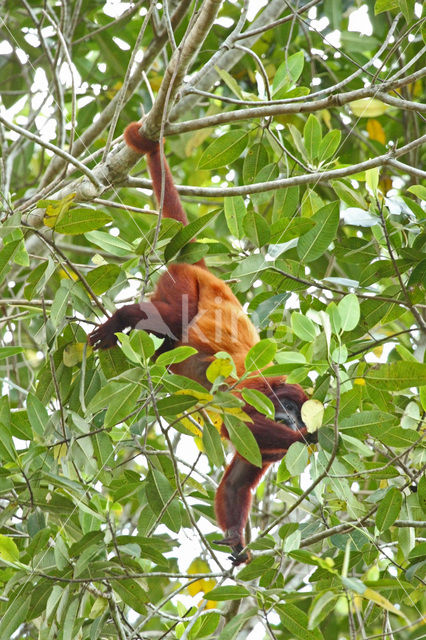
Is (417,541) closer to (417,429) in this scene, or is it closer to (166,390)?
(417,429)

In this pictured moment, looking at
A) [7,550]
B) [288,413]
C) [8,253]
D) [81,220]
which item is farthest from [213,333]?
[7,550]

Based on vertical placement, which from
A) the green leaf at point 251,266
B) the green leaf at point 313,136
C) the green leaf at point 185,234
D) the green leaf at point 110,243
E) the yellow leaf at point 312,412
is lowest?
the yellow leaf at point 312,412

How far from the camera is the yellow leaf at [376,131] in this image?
255 inches

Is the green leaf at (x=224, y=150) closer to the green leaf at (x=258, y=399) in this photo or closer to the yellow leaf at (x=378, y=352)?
the yellow leaf at (x=378, y=352)

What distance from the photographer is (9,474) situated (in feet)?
10.1

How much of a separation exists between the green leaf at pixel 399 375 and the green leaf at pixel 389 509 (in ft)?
1.40

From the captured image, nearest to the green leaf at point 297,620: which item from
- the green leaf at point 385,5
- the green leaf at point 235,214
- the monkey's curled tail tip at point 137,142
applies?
the green leaf at point 235,214

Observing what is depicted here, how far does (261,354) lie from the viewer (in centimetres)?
298

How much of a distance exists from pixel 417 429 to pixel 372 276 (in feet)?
2.68

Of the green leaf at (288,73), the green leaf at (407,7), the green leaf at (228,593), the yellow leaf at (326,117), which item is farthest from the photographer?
the yellow leaf at (326,117)

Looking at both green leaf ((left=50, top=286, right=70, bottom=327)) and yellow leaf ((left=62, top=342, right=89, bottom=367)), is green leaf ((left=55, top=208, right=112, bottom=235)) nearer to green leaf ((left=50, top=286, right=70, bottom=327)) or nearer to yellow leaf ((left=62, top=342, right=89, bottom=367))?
green leaf ((left=50, top=286, right=70, bottom=327))

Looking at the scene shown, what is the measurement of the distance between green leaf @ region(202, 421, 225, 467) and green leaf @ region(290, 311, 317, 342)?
556 millimetres

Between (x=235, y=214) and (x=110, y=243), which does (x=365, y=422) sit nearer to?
(x=235, y=214)

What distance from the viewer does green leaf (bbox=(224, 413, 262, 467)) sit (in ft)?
9.99
